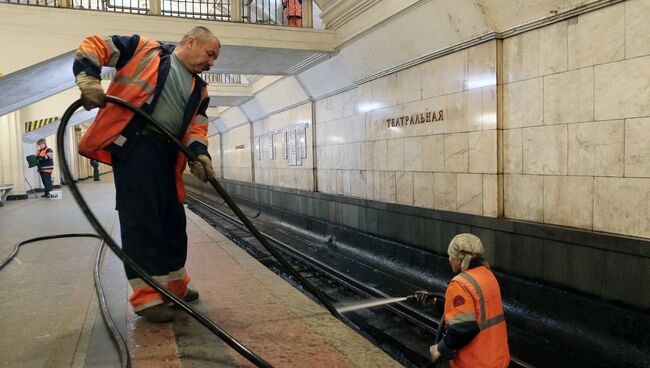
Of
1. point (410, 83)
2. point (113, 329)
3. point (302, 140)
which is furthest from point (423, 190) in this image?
point (302, 140)

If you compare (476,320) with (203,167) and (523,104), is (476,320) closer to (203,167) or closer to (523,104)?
(203,167)

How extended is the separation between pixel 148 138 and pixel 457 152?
16.8 feet

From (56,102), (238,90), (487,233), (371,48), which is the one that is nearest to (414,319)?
(487,233)

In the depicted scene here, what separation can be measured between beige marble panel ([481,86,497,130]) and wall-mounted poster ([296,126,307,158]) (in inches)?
287

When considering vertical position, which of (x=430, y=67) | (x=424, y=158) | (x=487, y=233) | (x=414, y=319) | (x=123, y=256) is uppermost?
(x=430, y=67)

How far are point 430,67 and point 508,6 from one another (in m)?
1.78

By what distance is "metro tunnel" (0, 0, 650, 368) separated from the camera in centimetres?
267

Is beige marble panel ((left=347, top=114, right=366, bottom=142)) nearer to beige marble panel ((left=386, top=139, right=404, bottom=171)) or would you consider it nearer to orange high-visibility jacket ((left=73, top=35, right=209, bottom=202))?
beige marble panel ((left=386, top=139, right=404, bottom=171))

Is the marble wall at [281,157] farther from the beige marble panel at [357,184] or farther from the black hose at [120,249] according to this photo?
the black hose at [120,249]

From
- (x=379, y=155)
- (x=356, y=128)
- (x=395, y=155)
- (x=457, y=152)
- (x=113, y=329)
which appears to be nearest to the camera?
(x=113, y=329)

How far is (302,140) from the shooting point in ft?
43.2

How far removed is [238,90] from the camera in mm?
16375

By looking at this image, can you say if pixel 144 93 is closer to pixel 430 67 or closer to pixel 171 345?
pixel 171 345

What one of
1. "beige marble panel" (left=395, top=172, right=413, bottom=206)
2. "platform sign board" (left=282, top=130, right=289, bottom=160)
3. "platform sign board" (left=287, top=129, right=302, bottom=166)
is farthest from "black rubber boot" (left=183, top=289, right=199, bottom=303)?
"platform sign board" (left=282, top=130, right=289, bottom=160)
